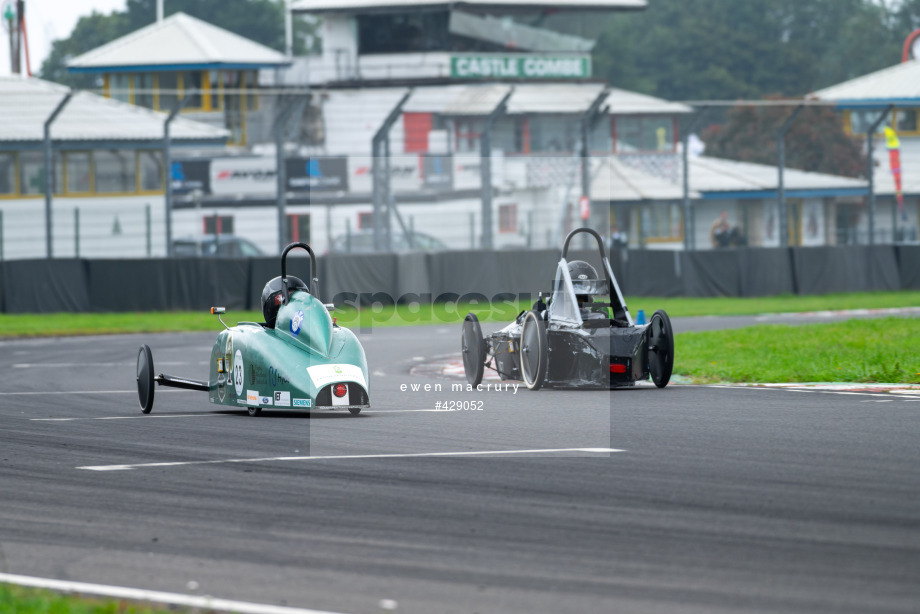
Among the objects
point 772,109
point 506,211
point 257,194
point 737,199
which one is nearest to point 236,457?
point 506,211

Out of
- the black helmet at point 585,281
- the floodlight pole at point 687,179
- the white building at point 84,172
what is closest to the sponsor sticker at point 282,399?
the black helmet at point 585,281

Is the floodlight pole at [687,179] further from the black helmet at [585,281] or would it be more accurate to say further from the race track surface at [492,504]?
the race track surface at [492,504]

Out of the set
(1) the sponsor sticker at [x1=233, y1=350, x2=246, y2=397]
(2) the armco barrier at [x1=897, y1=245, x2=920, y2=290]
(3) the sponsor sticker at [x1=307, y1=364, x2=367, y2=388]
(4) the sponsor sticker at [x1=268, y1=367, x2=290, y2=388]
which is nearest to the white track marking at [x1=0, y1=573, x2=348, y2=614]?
(3) the sponsor sticker at [x1=307, y1=364, x2=367, y2=388]

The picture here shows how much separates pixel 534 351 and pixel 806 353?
14.0 feet

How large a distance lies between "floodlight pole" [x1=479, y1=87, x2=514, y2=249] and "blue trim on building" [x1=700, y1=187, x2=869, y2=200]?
19950 millimetres

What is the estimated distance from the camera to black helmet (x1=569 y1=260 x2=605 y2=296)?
43.8 feet

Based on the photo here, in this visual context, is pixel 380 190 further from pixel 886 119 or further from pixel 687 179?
pixel 886 119

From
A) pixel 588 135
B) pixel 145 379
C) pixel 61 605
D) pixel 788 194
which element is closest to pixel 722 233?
pixel 588 135

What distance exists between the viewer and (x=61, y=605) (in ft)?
17.7

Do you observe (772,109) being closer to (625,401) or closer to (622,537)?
(625,401)

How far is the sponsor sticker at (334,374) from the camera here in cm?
1084

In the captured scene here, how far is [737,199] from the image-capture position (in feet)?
161

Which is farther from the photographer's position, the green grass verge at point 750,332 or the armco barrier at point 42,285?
the armco barrier at point 42,285

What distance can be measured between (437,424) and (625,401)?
202 cm
